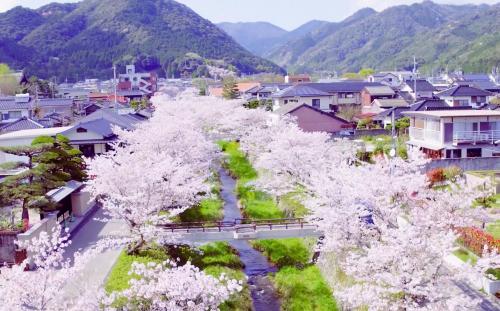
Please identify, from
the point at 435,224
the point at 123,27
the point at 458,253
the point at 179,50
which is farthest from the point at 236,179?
the point at 123,27

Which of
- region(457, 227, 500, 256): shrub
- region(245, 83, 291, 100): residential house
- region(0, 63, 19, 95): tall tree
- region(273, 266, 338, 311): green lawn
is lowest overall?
region(273, 266, 338, 311): green lawn

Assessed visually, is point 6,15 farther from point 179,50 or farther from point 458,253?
point 458,253

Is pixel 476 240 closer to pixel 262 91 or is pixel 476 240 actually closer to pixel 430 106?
pixel 430 106

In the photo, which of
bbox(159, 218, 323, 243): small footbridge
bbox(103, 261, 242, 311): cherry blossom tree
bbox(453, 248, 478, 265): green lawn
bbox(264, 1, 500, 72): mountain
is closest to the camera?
bbox(103, 261, 242, 311): cherry blossom tree

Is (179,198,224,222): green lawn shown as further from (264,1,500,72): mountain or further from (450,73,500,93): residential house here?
(264,1,500,72): mountain

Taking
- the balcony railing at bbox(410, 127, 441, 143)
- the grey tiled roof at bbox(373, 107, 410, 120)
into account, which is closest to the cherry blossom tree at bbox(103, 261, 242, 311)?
the balcony railing at bbox(410, 127, 441, 143)

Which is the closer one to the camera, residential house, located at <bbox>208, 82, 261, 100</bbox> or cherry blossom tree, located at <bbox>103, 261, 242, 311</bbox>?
cherry blossom tree, located at <bbox>103, 261, 242, 311</bbox>

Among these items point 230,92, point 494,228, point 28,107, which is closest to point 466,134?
point 494,228
